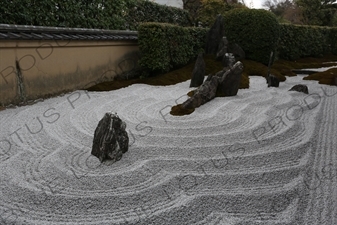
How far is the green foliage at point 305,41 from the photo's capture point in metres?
13.6

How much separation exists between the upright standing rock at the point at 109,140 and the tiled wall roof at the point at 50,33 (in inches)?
114

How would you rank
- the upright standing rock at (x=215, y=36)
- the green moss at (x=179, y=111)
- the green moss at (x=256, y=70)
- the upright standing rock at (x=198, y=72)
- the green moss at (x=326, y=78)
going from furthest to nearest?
1. the upright standing rock at (x=215, y=36)
2. the green moss at (x=256, y=70)
3. the green moss at (x=326, y=78)
4. the upright standing rock at (x=198, y=72)
5. the green moss at (x=179, y=111)

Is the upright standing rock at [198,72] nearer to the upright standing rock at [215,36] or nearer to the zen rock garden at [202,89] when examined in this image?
the zen rock garden at [202,89]

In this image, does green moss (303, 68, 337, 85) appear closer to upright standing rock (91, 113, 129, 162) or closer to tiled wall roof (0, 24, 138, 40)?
tiled wall roof (0, 24, 138, 40)

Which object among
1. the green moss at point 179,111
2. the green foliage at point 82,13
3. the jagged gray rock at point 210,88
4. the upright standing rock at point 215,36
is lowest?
the green moss at point 179,111

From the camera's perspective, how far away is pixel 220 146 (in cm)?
377

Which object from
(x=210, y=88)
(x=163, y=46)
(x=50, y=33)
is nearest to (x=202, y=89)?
(x=210, y=88)

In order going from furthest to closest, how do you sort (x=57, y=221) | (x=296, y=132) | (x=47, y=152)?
(x=296, y=132), (x=47, y=152), (x=57, y=221)

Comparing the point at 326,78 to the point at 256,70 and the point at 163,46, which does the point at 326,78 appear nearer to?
the point at 256,70

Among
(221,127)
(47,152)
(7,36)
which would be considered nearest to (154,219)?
(47,152)

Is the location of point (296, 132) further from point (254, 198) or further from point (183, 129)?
point (254, 198)

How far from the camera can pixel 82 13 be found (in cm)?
815

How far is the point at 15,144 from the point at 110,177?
161 cm

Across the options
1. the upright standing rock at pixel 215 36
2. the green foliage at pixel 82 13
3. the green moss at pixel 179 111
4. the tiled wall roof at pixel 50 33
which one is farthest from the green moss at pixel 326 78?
the green foliage at pixel 82 13
